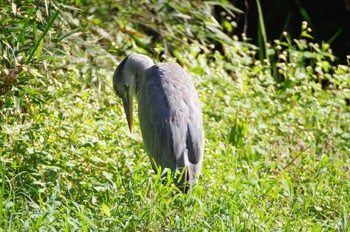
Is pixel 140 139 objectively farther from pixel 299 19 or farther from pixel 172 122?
pixel 299 19

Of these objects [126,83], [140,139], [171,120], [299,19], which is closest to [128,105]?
[126,83]

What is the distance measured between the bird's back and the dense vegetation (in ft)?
0.51

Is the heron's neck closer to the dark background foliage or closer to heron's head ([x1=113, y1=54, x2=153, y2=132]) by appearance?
heron's head ([x1=113, y1=54, x2=153, y2=132])

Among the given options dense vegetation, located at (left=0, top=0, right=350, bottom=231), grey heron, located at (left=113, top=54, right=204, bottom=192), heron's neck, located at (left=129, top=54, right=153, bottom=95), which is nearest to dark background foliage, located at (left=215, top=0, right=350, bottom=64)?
dense vegetation, located at (left=0, top=0, right=350, bottom=231)

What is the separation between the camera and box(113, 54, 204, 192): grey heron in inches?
205

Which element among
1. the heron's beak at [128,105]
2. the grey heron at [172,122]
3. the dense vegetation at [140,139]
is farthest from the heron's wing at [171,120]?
the heron's beak at [128,105]

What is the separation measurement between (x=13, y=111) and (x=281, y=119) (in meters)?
2.74

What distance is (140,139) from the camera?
627 centimetres

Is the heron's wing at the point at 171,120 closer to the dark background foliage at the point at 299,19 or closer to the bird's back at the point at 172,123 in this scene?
the bird's back at the point at 172,123

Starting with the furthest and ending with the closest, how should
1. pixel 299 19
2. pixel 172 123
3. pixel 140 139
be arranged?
pixel 299 19 → pixel 140 139 → pixel 172 123

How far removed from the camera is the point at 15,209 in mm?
4766

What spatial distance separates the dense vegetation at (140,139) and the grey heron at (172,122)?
5.6 inches

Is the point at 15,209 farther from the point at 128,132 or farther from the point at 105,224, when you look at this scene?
the point at 128,132

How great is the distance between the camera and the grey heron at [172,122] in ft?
17.1
